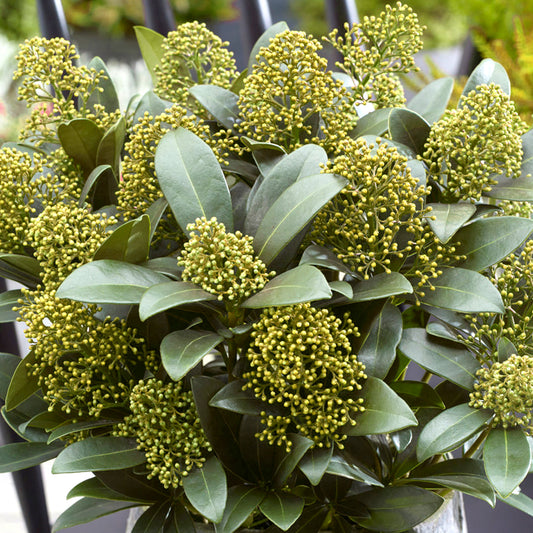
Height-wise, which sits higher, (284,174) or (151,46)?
(151,46)

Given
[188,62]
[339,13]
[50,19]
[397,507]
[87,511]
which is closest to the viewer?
[397,507]

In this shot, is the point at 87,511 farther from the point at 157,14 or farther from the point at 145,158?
the point at 157,14

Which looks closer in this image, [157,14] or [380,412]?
[380,412]

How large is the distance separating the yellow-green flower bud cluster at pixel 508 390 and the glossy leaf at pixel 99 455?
0.32 m

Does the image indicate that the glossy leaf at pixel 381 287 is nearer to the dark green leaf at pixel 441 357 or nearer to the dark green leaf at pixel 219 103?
the dark green leaf at pixel 441 357

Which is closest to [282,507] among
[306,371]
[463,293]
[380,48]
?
[306,371]

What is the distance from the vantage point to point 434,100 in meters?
0.83

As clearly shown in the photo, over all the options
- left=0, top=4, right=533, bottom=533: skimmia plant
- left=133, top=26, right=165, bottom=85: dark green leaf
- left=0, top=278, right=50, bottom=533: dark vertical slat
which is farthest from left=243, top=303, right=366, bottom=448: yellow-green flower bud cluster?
left=0, top=278, right=50, bottom=533: dark vertical slat

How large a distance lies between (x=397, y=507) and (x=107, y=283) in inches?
13.4

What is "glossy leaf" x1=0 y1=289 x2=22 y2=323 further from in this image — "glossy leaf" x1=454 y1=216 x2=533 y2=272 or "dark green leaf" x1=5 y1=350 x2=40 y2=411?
"glossy leaf" x1=454 y1=216 x2=533 y2=272

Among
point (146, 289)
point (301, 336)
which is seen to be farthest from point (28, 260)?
point (301, 336)

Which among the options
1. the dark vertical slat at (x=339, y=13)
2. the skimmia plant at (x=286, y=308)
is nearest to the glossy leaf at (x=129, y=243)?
the skimmia plant at (x=286, y=308)

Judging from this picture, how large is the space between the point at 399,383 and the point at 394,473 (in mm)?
99

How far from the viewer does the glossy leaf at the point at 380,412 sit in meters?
0.55
